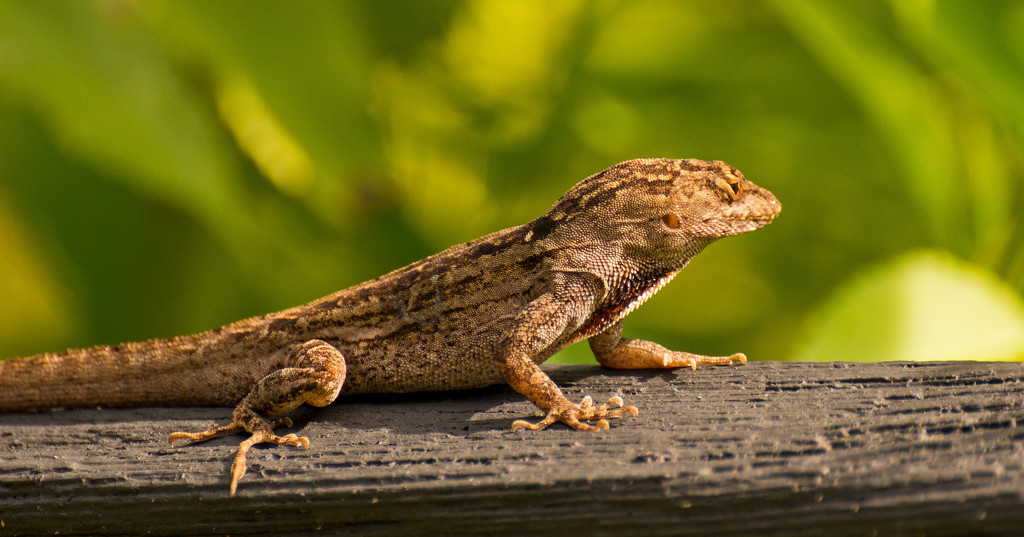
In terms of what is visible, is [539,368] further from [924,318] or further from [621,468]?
[924,318]

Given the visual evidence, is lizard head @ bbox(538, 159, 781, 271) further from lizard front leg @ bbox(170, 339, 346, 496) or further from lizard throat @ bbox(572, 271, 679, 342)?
lizard front leg @ bbox(170, 339, 346, 496)

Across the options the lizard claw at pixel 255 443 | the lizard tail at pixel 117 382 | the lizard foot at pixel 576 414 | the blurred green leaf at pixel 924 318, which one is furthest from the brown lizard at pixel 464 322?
the blurred green leaf at pixel 924 318

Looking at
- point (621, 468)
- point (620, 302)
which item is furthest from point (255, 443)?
point (620, 302)

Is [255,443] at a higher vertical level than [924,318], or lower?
lower

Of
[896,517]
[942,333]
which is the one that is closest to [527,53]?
[942,333]

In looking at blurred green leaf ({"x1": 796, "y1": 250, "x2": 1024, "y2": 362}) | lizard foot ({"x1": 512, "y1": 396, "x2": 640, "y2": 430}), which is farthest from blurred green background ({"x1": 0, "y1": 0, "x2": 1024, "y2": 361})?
lizard foot ({"x1": 512, "y1": 396, "x2": 640, "y2": 430})

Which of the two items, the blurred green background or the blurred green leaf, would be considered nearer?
the blurred green leaf
